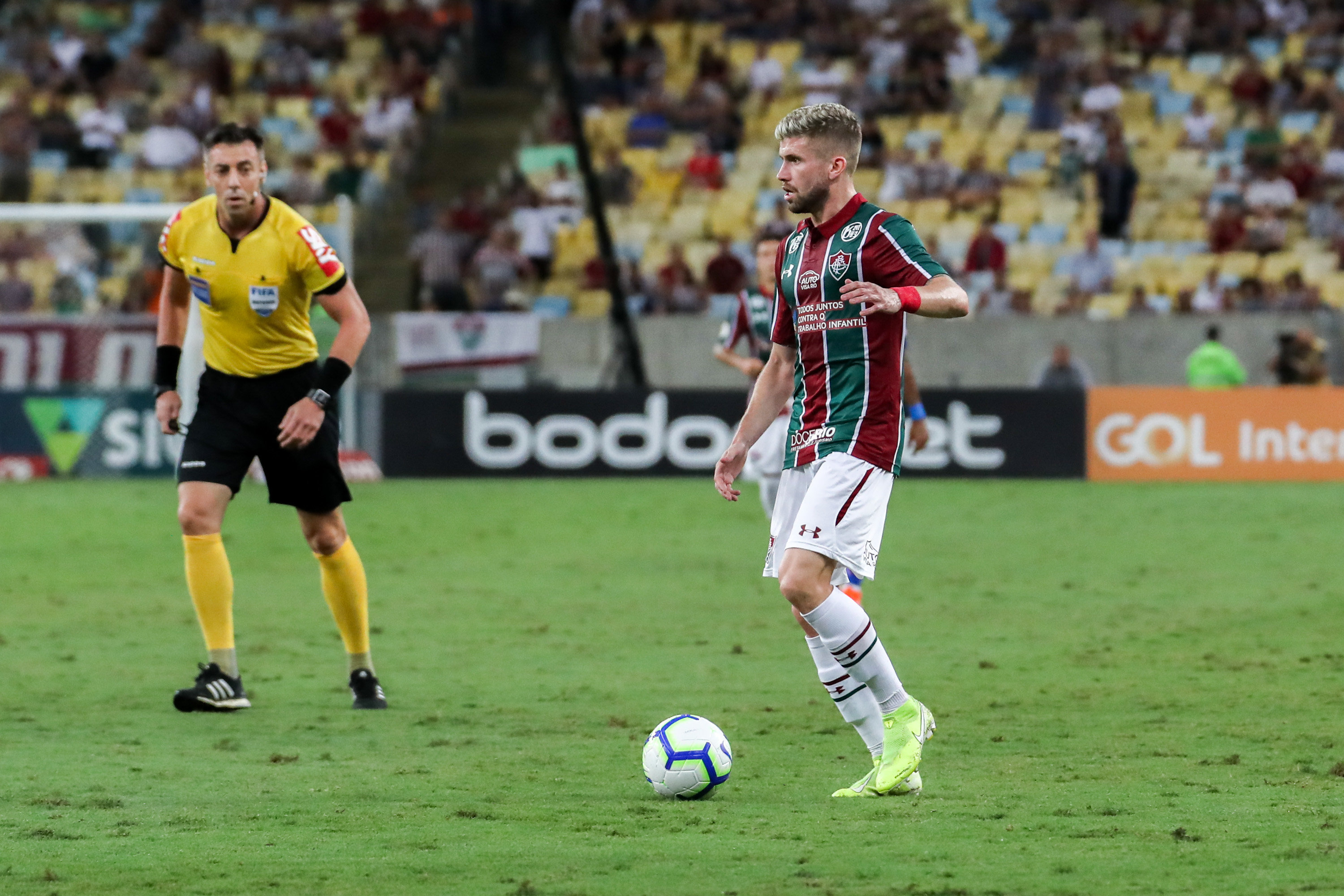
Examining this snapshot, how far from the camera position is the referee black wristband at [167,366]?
322 inches

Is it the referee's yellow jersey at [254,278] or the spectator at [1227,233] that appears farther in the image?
the spectator at [1227,233]

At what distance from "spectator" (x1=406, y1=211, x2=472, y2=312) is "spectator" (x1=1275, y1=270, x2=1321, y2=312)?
898cm

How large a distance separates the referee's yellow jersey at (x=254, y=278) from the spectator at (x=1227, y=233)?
17.0 metres

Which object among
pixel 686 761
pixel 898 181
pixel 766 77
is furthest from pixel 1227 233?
pixel 686 761

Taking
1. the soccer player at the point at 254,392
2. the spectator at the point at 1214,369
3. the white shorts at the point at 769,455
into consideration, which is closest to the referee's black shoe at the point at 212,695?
the soccer player at the point at 254,392

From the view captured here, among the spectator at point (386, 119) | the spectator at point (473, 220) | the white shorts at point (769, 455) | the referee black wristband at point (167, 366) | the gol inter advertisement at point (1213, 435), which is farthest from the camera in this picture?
the spectator at point (386, 119)

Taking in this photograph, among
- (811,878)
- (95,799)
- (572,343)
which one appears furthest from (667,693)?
(572,343)

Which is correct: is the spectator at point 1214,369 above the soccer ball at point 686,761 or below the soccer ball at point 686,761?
above

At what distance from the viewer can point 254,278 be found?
25.8 feet

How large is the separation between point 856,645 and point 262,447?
3.00 meters

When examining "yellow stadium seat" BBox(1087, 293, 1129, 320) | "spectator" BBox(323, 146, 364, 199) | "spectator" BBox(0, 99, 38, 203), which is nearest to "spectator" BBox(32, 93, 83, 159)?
"spectator" BBox(0, 99, 38, 203)

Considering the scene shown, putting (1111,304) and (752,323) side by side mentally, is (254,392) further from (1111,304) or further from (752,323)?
(1111,304)

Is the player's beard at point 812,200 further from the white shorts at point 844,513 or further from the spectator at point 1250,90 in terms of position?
the spectator at point 1250,90

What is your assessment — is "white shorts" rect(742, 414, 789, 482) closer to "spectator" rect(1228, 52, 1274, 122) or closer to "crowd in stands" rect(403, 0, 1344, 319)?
"crowd in stands" rect(403, 0, 1344, 319)
